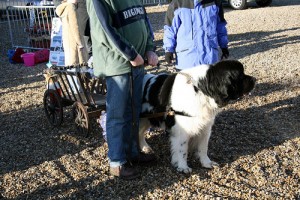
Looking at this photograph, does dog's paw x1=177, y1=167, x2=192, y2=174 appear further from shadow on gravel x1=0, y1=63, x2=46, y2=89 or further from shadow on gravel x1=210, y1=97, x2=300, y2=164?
shadow on gravel x1=0, y1=63, x2=46, y2=89

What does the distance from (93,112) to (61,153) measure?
66 cm

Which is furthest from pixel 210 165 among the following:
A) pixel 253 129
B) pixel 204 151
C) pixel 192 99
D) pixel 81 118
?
pixel 81 118

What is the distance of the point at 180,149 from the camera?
402 centimetres

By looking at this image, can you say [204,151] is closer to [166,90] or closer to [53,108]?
[166,90]

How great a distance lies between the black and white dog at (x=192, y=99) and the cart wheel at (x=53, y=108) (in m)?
1.59

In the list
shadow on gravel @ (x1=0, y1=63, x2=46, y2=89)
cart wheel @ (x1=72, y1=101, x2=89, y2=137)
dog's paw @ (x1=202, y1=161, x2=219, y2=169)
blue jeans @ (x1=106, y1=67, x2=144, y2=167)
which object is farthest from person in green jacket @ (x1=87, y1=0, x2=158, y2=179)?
shadow on gravel @ (x1=0, y1=63, x2=46, y2=89)

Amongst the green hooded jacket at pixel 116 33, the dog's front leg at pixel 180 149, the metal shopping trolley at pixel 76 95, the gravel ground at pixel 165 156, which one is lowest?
the gravel ground at pixel 165 156

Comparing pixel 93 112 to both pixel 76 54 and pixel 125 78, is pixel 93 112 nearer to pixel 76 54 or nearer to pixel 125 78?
pixel 125 78

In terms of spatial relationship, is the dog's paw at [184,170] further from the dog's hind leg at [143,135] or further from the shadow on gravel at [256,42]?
the shadow on gravel at [256,42]

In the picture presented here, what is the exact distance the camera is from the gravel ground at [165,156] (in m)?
3.76

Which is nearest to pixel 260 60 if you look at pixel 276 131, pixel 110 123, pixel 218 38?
pixel 276 131

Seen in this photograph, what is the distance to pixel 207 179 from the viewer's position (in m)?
3.92

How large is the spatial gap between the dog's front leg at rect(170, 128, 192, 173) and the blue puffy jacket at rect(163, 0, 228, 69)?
0.97 m

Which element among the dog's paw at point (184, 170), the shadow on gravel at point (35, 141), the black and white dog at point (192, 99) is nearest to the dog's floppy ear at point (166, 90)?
the black and white dog at point (192, 99)
